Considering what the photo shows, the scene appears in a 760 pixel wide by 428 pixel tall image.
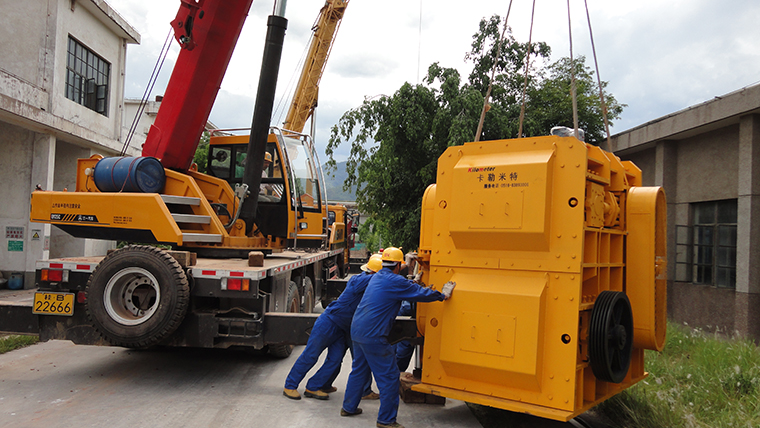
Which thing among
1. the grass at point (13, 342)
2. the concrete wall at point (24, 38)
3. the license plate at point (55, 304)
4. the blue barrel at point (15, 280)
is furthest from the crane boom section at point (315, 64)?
the license plate at point (55, 304)

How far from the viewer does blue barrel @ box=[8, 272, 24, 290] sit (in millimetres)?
13383

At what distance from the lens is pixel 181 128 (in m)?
7.20

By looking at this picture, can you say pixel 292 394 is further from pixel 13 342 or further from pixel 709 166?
pixel 709 166

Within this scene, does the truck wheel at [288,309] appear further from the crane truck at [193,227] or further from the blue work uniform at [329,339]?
the blue work uniform at [329,339]

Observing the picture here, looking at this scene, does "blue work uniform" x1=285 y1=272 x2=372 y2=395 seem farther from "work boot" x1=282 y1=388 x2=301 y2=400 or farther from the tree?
the tree

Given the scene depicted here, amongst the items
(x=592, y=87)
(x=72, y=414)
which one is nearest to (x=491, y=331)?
(x=72, y=414)

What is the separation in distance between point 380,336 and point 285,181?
4029 mm

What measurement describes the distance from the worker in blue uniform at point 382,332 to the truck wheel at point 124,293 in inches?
75.0

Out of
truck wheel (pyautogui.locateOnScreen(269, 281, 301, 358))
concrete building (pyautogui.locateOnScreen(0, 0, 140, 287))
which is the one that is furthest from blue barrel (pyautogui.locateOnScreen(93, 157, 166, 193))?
concrete building (pyautogui.locateOnScreen(0, 0, 140, 287))

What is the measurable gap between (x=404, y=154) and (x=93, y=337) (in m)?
10.7

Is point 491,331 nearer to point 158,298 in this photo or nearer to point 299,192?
point 158,298

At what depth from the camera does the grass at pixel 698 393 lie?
4992 mm

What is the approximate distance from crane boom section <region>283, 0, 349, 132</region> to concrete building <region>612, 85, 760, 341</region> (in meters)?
11.2

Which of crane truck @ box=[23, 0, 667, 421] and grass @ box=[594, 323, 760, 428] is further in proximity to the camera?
grass @ box=[594, 323, 760, 428]
